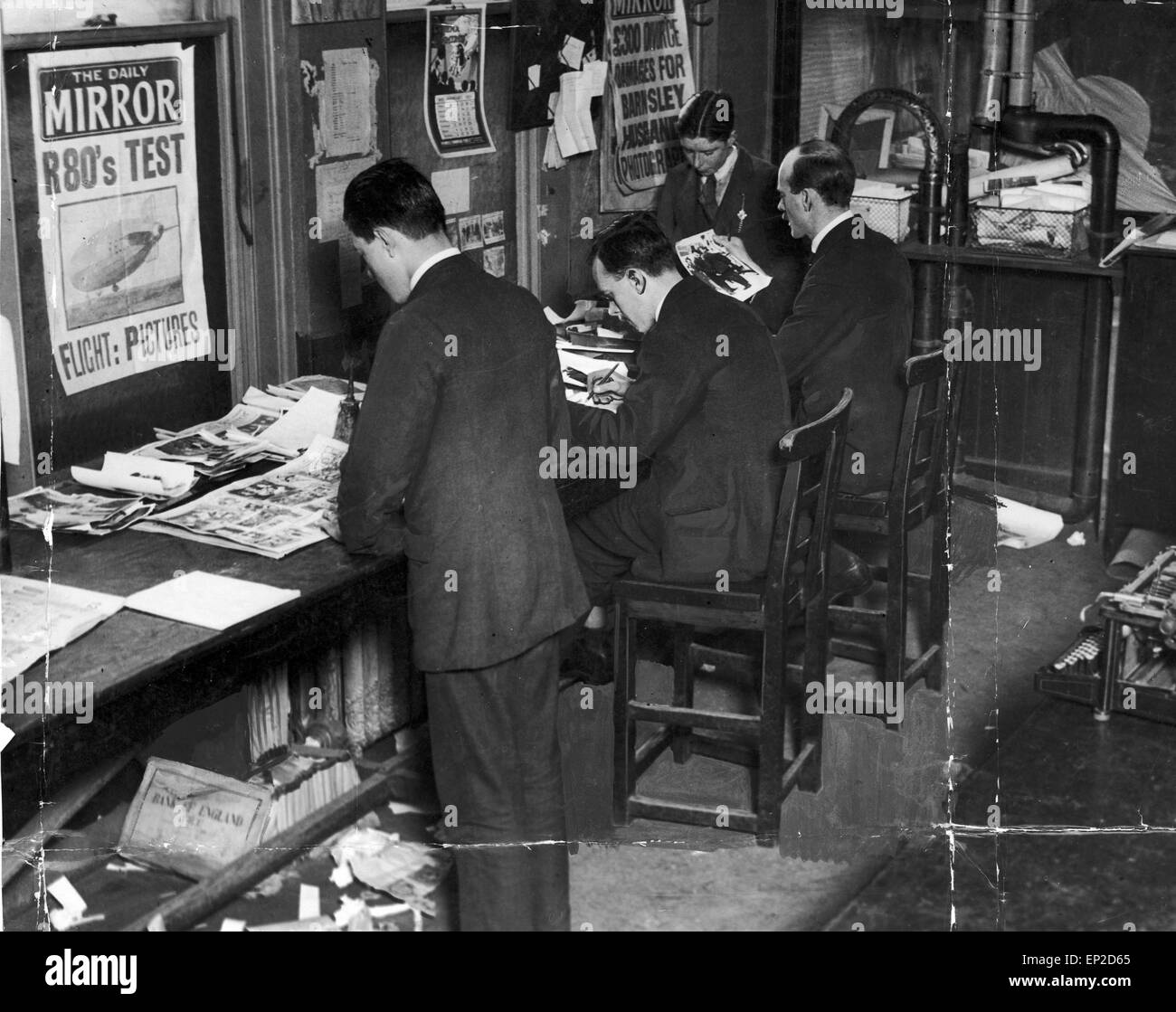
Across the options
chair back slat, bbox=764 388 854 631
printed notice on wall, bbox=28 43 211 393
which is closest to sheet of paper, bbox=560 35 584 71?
printed notice on wall, bbox=28 43 211 393

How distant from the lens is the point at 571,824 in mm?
4348

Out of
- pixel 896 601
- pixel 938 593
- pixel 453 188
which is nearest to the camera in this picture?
pixel 896 601

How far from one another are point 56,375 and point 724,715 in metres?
1.95

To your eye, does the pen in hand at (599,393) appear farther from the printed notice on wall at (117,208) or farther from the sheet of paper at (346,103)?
the printed notice on wall at (117,208)

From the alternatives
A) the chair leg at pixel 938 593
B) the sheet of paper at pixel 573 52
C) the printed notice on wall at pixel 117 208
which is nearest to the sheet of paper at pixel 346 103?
the printed notice on wall at pixel 117 208

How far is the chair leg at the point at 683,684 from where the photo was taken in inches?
181

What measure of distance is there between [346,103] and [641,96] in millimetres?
1976

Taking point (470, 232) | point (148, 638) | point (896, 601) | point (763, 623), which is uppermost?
point (470, 232)

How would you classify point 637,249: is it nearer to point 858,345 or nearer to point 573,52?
point 858,345

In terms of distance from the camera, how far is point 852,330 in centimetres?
502

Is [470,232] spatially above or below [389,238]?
below

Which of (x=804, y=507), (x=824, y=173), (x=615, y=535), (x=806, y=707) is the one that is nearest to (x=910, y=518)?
(x=806, y=707)
